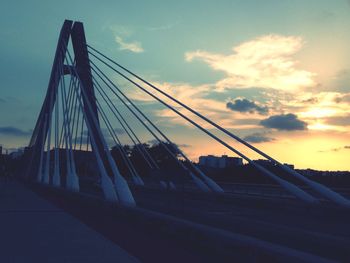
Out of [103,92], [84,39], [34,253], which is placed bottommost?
[34,253]

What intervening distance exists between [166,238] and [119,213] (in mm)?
3462

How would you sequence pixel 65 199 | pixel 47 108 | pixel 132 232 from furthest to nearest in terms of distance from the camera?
1. pixel 47 108
2. pixel 65 199
3. pixel 132 232

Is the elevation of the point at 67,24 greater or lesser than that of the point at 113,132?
greater

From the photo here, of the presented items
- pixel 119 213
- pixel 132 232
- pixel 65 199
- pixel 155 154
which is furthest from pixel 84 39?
pixel 155 154

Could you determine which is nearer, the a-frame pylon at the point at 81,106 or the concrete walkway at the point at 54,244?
the concrete walkway at the point at 54,244

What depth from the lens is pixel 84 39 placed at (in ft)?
93.7

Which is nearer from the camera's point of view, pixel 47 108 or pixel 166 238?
pixel 166 238

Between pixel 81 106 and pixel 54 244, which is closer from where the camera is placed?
pixel 54 244

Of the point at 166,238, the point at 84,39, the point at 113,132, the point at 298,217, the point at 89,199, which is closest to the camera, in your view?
the point at 166,238

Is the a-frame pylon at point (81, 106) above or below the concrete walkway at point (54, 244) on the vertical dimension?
above

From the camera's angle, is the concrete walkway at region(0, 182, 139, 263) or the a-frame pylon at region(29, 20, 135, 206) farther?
the a-frame pylon at region(29, 20, 135, 206)

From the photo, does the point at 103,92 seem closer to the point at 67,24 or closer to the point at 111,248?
the point at 67,24

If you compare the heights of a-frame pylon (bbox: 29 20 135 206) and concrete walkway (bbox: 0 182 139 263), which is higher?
a-frame pylon (bbox: 29 20 135 206)

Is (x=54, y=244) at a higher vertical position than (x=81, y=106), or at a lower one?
lower
